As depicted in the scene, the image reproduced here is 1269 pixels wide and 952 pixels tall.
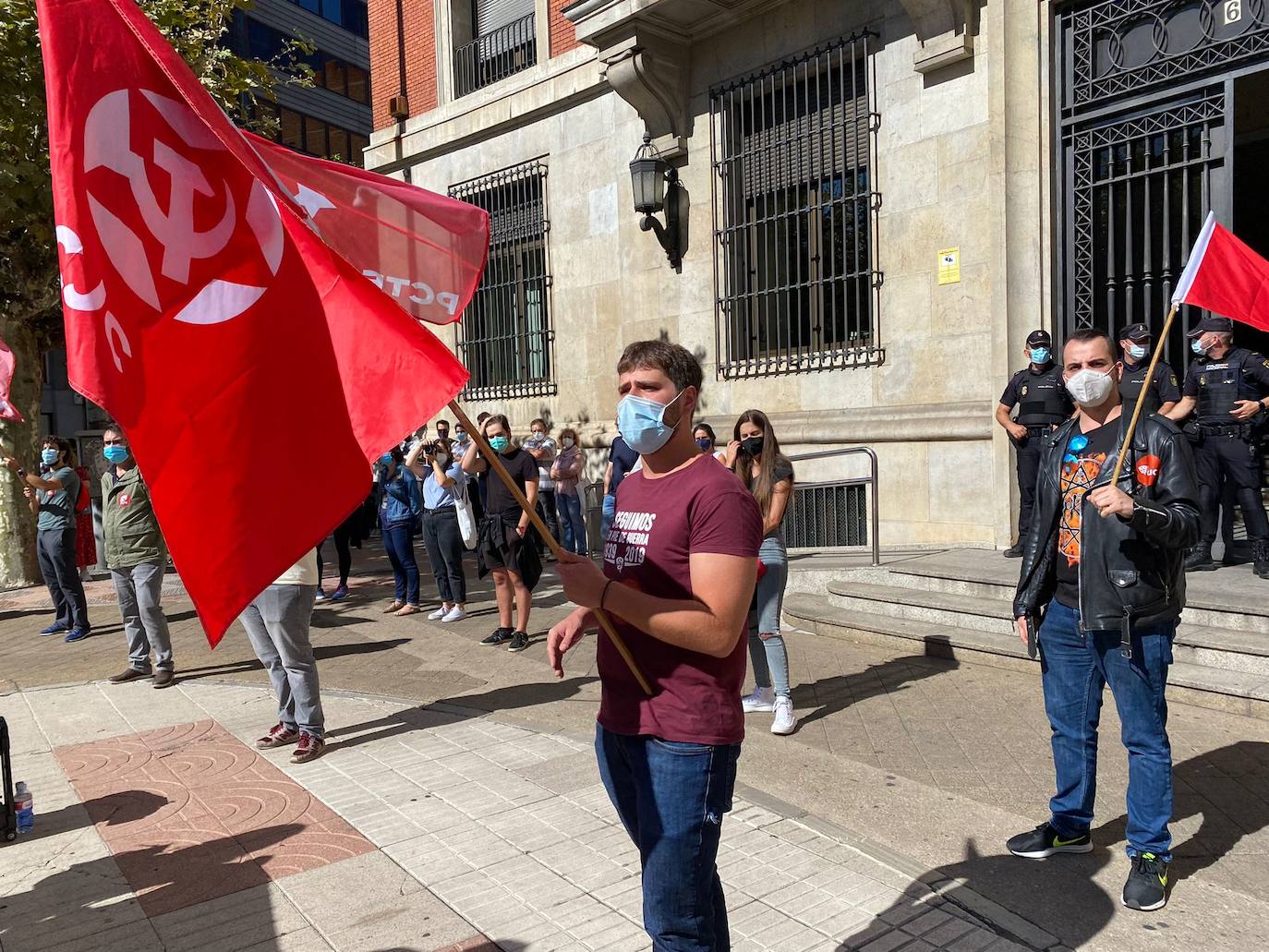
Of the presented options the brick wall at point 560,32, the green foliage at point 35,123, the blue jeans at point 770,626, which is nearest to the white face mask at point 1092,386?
the blue jeans at point 770,626

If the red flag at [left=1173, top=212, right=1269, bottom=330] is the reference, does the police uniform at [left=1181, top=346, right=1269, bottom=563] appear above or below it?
below

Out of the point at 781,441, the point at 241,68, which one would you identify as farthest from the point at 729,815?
the point at 241,68

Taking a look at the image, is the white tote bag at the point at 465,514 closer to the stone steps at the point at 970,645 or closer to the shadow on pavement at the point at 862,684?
the stone steps at the point at 970,645

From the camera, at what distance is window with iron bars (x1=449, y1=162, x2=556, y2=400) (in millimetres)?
15258

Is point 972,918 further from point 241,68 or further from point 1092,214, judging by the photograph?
point 241,68

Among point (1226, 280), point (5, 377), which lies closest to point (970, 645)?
point (1226, 280)

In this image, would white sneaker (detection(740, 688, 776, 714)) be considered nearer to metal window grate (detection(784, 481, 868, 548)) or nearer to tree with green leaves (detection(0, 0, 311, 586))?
metal window grate (detection(784, 481, 868, 548))

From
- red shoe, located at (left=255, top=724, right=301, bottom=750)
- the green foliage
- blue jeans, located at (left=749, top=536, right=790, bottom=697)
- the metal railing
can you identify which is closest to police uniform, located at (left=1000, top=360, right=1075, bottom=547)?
blue jeans, located at (left=749, top=536, right=790, bottom=697)

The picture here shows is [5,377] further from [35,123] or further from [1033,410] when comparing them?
[1033,410]

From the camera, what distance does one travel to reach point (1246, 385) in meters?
7.32

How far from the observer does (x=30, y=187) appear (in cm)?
941

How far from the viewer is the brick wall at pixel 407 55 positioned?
55.7 feet

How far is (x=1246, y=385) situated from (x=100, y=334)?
7740mm

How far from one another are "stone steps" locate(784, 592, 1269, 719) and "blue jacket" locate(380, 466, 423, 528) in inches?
154
